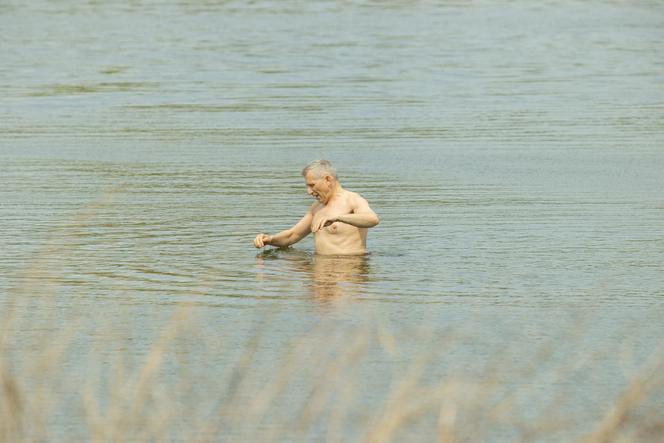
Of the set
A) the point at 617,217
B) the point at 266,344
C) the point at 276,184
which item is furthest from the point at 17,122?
the point at 266,344

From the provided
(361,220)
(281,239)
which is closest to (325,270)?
(361,220)

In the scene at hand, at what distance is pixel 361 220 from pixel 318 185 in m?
0.48

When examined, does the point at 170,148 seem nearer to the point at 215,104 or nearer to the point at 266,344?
the point at 215,104

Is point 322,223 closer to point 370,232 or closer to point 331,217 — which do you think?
point 331,217

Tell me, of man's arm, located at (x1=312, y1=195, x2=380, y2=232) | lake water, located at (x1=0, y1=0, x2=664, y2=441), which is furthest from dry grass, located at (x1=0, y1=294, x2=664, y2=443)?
man's arm, located at (x1=312, y1=195, x2=380, y2=232)

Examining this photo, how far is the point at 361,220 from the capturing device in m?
13.7

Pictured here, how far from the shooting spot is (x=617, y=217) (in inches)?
618

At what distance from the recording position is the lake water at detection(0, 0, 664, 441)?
934 cm

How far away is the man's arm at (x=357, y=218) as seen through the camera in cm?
1347

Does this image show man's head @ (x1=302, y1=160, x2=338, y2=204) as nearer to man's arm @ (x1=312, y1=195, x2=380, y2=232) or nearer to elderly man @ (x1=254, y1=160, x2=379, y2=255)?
elderly man @ (x1=254, y1=160, x2=379, y2=255)

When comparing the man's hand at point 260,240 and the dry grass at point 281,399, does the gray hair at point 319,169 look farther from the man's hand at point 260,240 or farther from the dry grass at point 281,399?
the dry grass at point 281,399

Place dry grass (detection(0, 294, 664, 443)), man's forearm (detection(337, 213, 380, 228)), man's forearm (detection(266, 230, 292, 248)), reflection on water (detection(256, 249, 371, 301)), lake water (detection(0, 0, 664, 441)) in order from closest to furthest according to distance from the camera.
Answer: dry grass (detection(0, 294, 664, 443)) < lake water (detection(0, 0, 664, 441)) < reflection on water (detection(256, 249, 371, 301)) < man's forearm (detection(337, 213, 380, 228)) < man's forearm (detection(266, 230, 292, 248))

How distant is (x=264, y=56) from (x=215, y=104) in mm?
9635

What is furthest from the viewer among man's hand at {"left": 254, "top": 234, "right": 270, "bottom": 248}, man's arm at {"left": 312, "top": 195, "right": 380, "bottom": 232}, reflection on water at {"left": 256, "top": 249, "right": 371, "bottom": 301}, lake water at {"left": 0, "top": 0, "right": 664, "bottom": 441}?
man's hand at {"left": 254, "top": 234, "right": 270, "bottom": 248}
